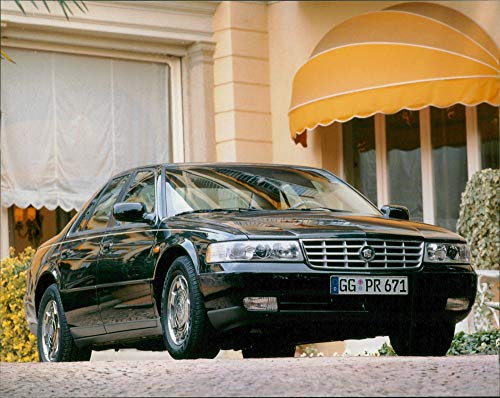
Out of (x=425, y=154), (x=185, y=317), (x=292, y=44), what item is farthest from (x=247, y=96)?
(x=185, y=317)

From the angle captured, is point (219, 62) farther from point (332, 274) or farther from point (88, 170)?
point (332, 274)

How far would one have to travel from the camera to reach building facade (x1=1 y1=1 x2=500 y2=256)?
15.7 metres

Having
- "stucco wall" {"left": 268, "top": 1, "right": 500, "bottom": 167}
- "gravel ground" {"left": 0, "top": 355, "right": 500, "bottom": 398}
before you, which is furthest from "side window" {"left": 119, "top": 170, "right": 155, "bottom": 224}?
"stucco wall" {"left": 268, "top": 1, "right": 500, "bottom": 167}

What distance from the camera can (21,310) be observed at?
46.3 feet

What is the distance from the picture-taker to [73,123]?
17281 millimetres

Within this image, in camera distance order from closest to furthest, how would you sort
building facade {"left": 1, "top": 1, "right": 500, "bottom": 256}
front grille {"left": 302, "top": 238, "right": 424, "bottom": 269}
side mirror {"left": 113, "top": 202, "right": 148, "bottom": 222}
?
front grille {"left": 302, "top": 238, "right": 424, "bottom": 269}, side mirror {"left": 113, "top": 202, "right": 148, "bottom": 222}, building facade {"left": 1, "top": 1, "right": 500, "bottom": 256}

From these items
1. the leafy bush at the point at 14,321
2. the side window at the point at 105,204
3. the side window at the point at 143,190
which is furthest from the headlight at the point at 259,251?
the leafy bush at the point at 14,321

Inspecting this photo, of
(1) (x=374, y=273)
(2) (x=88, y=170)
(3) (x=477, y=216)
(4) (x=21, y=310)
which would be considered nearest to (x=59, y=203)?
(2) (x=88, y=170)

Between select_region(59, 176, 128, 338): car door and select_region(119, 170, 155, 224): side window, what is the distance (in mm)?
220

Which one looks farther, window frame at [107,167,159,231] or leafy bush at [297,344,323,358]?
leafy bush at [297,344,323,358]

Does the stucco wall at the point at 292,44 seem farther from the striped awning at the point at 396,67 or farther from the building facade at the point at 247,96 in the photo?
the striped awning at the point at 396,67

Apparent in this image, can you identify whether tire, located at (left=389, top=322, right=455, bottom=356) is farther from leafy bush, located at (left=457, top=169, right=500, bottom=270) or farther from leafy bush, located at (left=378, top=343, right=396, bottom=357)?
leafy bush, located at (left=457, top=169, right=500, bottom=270)

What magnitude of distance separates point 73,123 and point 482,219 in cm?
583

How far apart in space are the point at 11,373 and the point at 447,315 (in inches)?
106
